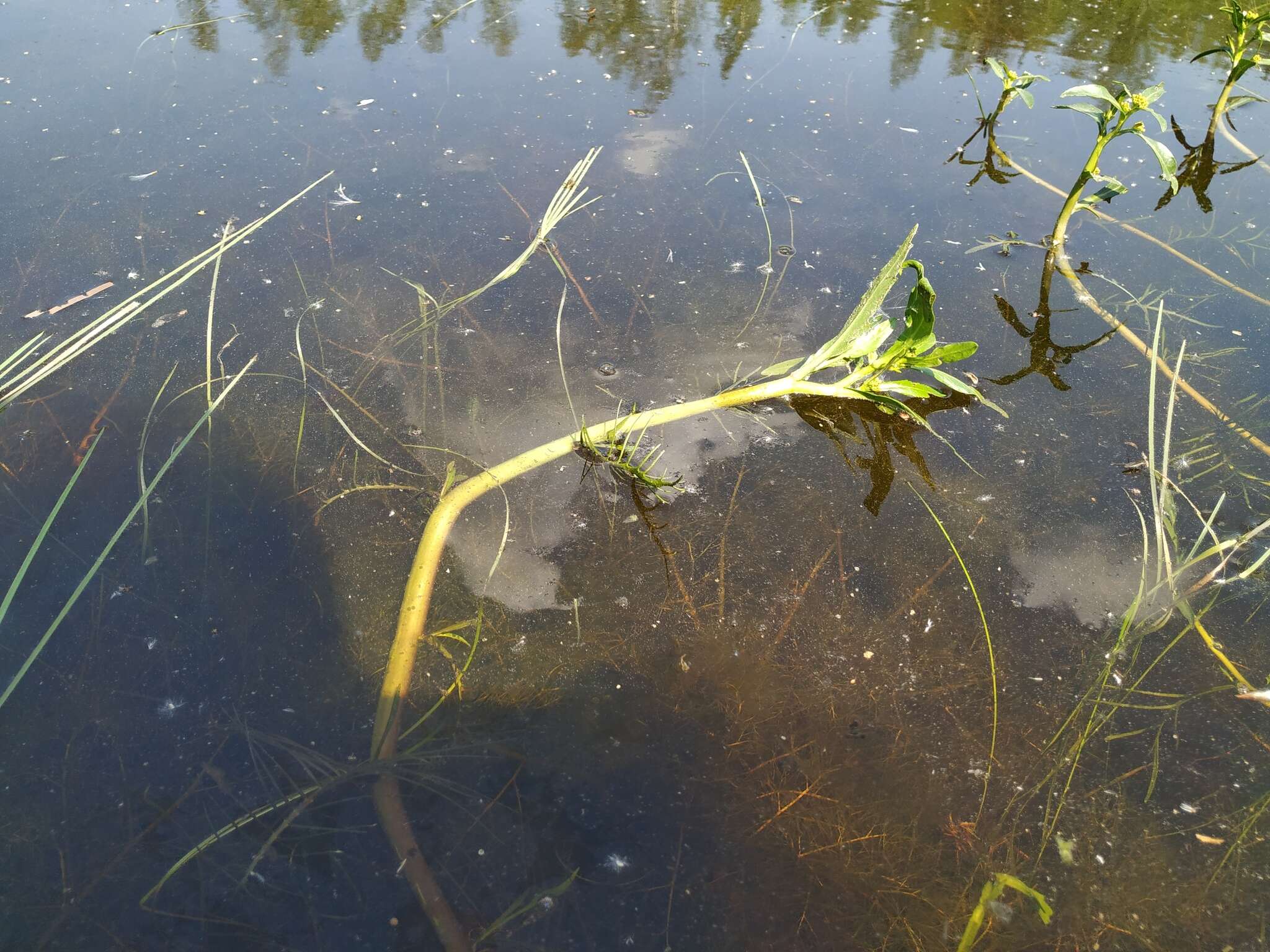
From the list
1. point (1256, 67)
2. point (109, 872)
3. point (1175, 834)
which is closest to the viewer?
point (109, 872)

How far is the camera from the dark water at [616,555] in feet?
4.21

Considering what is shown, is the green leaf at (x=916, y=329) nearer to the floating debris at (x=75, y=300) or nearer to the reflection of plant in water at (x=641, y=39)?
the reflection of plant in water at (x=641, y=39)

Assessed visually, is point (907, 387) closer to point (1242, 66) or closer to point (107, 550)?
point (107, 550)

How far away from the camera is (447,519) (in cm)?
176

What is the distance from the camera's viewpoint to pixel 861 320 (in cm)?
198

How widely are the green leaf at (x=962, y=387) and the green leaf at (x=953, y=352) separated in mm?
29

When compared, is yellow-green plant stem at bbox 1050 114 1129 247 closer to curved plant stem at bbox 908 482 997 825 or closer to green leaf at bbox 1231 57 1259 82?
green leaf at bbox 1231 57 1259 82

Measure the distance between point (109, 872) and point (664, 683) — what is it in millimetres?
886

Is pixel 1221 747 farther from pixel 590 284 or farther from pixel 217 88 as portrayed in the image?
pixel 217 88

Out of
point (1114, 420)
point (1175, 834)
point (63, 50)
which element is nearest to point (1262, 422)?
point (1114, 420)

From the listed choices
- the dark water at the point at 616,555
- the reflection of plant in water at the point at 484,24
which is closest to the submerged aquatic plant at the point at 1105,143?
the dark water at the point at 616,555

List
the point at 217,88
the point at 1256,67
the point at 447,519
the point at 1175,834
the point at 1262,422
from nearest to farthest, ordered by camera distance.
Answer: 1. the point at 1175,834
2. the point at 447,519
3. the point at 1262,422
4. the point at 217,88
5. the point at 1256,67

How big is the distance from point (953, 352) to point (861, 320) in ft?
0.71

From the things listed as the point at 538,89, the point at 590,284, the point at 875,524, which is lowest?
the point at 875,524
